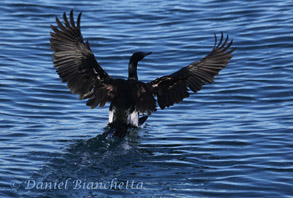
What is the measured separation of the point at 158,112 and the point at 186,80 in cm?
169

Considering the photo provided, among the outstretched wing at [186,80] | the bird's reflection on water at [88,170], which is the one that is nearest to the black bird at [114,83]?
the outstretched wing at [186,80]

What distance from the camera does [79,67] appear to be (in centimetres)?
902

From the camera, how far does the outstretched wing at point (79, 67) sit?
8.95 meters

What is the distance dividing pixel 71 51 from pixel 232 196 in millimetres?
3441

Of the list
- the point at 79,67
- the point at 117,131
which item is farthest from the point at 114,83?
the point at 117,131

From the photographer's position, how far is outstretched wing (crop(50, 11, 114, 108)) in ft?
29.3

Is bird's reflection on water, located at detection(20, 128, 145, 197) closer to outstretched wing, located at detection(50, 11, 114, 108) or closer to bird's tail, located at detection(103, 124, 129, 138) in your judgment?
bird's tail, located at detection(103, 124, 129, 138)

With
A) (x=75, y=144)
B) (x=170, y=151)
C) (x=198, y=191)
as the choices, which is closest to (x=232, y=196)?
(x=198, y=191)

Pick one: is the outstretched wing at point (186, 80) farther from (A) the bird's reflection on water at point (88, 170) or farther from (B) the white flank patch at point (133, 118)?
(A) the bird's reflection on water at point (88, 170)

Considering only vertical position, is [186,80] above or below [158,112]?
above

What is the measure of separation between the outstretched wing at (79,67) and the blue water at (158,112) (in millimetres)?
669

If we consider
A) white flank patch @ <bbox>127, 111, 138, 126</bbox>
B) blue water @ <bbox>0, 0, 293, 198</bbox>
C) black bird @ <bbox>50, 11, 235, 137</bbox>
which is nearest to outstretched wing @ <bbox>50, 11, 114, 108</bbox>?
black bird @ <bbox>50, 11, 235, 137</bbox>

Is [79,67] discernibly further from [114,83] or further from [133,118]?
[133,118]

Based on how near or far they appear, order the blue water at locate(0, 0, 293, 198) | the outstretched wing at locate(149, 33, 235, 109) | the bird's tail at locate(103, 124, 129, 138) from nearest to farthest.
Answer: the blue water at locate(0, 0, 293, 198) → the bird's tail at locate(103, 124, 129, 138) → the outstretched wing at locate(149, 33, 235, 109)
